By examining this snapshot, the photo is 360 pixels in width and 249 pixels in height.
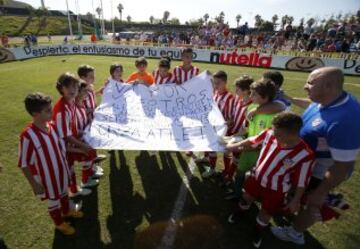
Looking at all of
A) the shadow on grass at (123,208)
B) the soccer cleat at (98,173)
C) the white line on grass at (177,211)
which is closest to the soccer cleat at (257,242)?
the white line on grass at (177,211)

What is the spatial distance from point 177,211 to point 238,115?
7.16 feet

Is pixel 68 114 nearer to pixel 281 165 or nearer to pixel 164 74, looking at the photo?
pixel 164 74

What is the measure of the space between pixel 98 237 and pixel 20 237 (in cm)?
119

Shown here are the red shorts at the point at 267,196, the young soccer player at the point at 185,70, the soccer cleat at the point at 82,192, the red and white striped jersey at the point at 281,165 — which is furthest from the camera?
the young soccer player at the point at 185,70

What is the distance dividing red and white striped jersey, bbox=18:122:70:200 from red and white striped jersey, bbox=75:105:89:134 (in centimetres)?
68

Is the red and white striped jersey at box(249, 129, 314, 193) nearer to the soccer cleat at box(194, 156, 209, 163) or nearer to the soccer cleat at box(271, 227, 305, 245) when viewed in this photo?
the soccer cleat at box(271, 227, 305, 245)

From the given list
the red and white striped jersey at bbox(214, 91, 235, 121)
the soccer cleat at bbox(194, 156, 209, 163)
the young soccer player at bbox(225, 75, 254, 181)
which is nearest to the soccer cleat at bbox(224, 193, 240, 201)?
the young soccer player at bbox(225, 75, 254, 181)

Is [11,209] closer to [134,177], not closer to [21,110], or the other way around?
[134,177]

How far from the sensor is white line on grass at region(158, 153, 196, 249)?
3.85 metres

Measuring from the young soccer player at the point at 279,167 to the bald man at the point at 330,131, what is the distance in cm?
20

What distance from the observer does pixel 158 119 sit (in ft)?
16.0

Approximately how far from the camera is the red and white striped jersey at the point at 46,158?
3.33m

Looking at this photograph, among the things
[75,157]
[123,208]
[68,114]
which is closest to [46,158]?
[68,114]

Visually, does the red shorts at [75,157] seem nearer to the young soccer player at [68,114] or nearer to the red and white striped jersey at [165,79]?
the young soccer player at [68,114]
